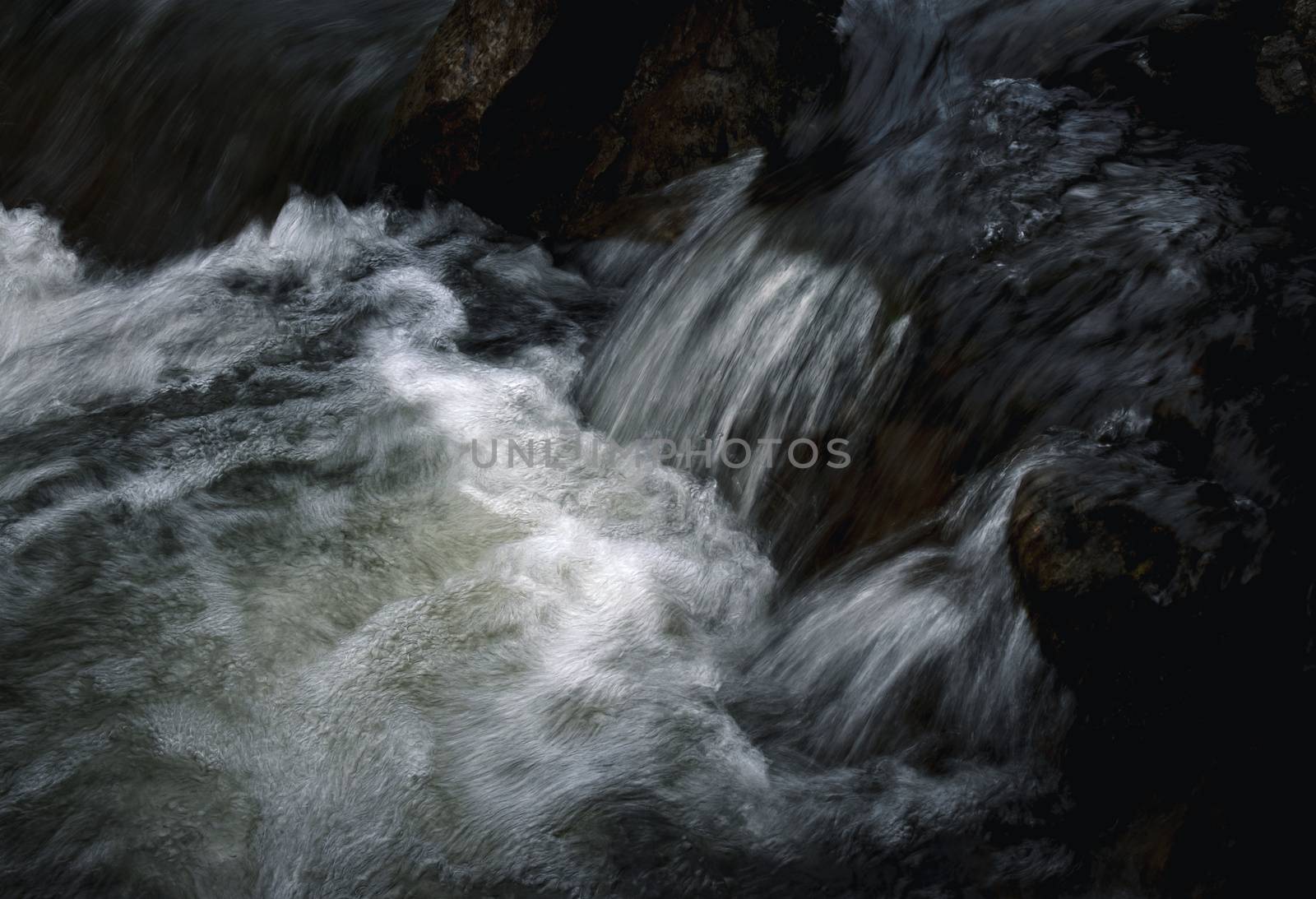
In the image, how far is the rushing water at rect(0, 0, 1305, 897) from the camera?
2631 millimetres

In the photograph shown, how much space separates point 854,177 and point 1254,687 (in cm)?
213

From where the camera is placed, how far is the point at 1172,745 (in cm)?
245

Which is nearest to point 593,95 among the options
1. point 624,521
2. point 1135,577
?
point 624,521

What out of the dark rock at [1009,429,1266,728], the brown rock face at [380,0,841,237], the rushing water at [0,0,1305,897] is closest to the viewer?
the dark rock at [1009,429,1266,728]

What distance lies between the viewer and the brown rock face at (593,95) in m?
4.50

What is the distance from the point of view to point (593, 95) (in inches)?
189

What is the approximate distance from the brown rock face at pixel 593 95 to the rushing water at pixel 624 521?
0.21 metres

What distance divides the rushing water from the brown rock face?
207 millimetres

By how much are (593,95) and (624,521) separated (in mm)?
2037

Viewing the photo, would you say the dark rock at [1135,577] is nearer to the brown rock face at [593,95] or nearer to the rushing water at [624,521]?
the rushing water at [624,521]

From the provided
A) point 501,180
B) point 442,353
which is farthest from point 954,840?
point 501,180

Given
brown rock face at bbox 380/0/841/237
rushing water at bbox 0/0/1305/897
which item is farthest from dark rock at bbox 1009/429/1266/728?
brown rock face at bbox 380/0/841/237

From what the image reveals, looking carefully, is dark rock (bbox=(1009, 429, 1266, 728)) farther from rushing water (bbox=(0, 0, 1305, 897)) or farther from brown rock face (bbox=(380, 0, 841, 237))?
brown rock face (bbox=(380, 0, 841, 237))

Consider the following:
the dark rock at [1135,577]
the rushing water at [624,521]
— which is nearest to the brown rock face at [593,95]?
the rushing water at [624,521]
